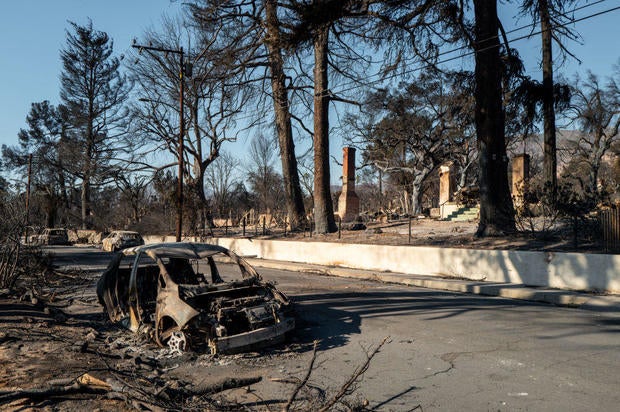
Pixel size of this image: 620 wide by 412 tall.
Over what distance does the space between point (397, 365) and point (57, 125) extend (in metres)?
67.8

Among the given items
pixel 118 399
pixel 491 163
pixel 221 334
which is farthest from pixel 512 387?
pixel 491 163

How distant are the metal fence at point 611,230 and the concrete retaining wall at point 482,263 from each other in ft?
4.49

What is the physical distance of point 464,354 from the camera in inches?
266

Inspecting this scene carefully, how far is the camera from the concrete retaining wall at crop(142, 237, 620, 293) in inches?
475

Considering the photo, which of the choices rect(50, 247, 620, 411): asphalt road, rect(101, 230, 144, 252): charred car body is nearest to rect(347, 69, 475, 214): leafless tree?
rect(101, 230, 144, 252): charred car body

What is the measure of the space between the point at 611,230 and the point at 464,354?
28.3 feet

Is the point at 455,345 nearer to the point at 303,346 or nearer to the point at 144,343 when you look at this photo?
the point at 303,346

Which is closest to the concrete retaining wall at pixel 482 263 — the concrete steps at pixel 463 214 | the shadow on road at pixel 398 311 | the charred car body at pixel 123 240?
the shadow on road at pixel 398 311

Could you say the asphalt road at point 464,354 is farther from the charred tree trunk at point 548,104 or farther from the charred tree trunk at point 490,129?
the charred tree trunk at point 548,104

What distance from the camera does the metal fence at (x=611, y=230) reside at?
513 inches

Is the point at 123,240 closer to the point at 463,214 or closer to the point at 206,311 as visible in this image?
the point at 463,214

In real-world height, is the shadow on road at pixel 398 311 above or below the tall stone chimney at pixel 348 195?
below

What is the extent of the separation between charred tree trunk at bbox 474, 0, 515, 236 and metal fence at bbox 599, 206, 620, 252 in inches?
177

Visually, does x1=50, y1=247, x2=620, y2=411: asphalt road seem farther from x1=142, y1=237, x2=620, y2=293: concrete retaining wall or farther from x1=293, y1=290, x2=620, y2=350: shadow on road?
x1=142, y1=237, x2=620, y2=293: concrete retaining wall
